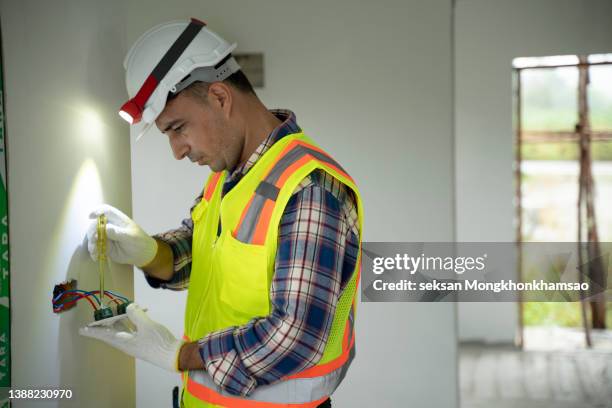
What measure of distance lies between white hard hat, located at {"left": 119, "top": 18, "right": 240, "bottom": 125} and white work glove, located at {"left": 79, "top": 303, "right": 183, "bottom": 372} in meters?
0.40

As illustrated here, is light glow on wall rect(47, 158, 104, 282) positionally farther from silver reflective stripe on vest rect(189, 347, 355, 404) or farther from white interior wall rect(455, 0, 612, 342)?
white interior wall rect(455, 0, 612, 342)

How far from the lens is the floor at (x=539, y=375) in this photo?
8.74 feet

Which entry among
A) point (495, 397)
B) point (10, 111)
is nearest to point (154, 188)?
point (10, 111)

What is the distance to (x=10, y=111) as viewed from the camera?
4.22 ft

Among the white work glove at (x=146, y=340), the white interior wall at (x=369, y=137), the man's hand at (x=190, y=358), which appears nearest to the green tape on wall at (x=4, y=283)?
the white work glove at (x=146, y=340)

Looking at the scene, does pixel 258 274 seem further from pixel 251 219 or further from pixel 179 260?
pixel 179 260

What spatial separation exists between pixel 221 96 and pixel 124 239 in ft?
1.46

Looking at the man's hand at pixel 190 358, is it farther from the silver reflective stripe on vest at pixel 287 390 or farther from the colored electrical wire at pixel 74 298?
the colored electrical wire at pixel 74 298

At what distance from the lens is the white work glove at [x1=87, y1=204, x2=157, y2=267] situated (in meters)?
1.46

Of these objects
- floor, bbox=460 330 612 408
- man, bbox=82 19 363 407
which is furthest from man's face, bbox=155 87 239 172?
floor, bbox=460 330 612 408

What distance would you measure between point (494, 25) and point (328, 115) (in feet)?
2.56

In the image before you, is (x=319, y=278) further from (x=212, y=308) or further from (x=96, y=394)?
(x=96, y=394)

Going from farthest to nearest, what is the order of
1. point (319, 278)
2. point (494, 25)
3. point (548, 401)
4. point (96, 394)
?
point (548, 401) → point (494, 25) → point (96, 394) → point (319, 278)

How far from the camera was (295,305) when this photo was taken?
3.58ft
